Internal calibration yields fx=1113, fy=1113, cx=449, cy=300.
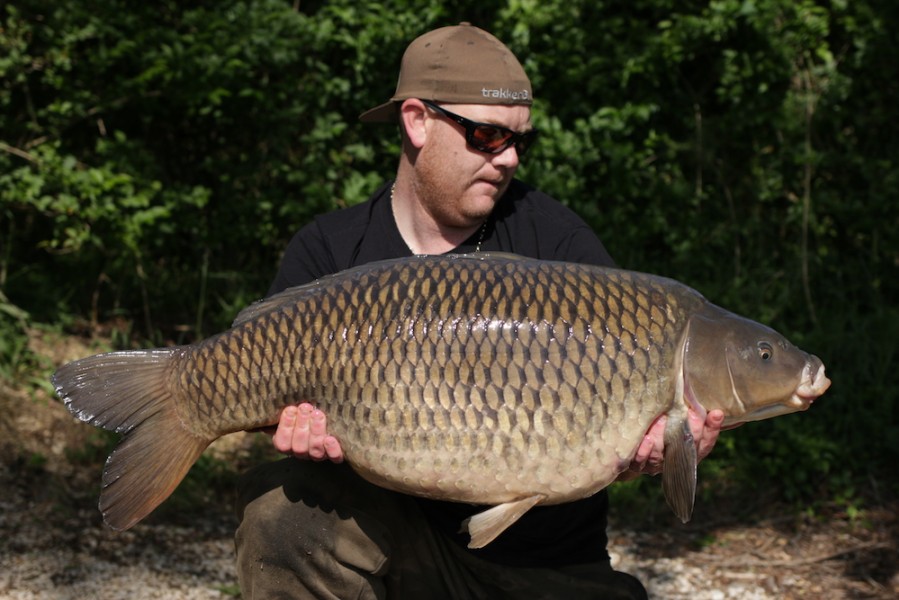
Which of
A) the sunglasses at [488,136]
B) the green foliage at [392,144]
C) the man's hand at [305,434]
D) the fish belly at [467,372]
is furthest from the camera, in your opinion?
the green foliage at [392,144]

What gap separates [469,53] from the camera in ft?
7.59

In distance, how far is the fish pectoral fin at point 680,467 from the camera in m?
1.86

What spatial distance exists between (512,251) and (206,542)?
1.44 m

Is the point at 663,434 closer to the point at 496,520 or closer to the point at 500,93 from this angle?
the point at 496,520

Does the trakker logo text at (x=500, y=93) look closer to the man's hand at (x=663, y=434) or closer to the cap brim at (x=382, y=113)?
the cap brim at (x=382, y=113)

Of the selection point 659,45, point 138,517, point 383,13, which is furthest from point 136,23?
point 138,517

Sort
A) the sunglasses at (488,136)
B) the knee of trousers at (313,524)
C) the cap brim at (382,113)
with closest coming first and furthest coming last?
the knee of trousers at (313,524), the sunglasses at (488,136), the cap brim at (382,113)

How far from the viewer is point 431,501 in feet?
7.39

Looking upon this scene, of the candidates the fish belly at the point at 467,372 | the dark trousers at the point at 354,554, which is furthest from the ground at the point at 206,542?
the fish belly at the point at 467,372

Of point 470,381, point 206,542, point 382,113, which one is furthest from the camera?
point 206,542

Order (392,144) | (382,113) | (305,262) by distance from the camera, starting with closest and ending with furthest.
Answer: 1. (305,262)
2. (382,113)
3. (392,144)

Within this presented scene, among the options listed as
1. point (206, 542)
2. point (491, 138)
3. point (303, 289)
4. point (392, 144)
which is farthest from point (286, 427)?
point (392, 144)

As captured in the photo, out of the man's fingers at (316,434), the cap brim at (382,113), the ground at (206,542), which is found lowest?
the ground at (206,542)

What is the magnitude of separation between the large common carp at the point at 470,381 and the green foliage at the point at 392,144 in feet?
7.07
